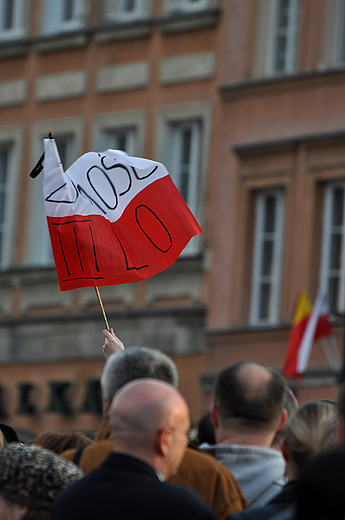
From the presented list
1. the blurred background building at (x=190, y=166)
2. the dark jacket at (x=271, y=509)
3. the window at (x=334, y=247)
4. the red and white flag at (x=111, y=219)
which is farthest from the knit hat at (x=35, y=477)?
the window at (x=334, y=247)

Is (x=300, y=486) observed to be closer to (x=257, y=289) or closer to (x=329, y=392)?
(x=329, y=392)

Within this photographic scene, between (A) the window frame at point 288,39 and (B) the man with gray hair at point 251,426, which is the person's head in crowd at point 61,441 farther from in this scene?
(A) the window frame at point 288,39

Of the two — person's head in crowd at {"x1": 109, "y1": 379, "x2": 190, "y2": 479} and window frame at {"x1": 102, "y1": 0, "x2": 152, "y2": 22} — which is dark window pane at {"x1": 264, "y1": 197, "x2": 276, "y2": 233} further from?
person's head in crowd at {"x1": 109, "y1": 379, "x2": 190, "y2": 479}

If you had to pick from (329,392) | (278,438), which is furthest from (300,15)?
(278,438)

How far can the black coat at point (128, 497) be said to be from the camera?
147 inches

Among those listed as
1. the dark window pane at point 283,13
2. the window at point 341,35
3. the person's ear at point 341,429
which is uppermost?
the dark window pane at point 283,13

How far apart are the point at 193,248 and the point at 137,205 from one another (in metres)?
12.5

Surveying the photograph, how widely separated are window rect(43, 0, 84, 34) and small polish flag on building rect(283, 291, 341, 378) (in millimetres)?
7640

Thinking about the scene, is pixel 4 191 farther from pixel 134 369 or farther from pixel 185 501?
pixel 185 501

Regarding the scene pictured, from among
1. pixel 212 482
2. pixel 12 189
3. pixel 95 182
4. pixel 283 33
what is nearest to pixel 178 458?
pixel 212 482

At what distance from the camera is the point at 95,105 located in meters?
21.7

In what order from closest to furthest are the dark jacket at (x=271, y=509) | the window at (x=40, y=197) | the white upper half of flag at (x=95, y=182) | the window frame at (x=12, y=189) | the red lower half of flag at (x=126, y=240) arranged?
the dark jacket at (x=271, y=509) → the red lower half of flag at (x=126, y=240) → the white upper half of flag at (x=95, y=182) → the window at (x=40, y=197) → the window frame at (x=12, y=189)

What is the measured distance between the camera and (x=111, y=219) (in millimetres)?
7520

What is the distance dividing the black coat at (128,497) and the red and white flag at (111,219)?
316 cm
